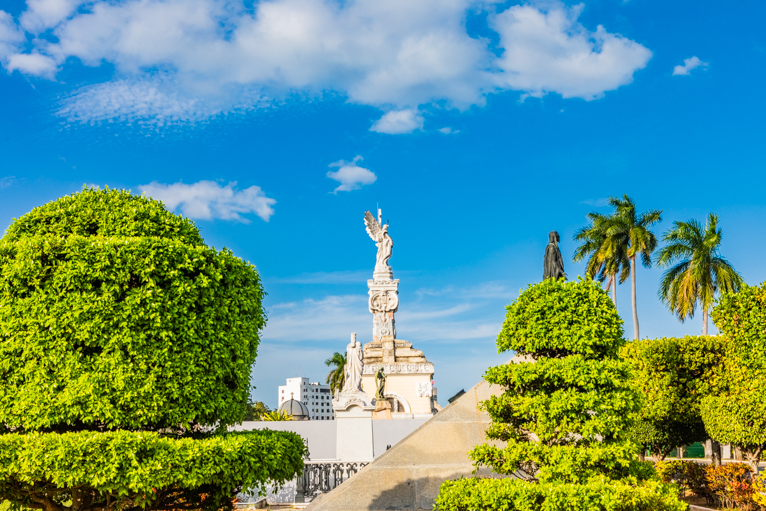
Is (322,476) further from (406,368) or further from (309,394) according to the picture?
(309,394)

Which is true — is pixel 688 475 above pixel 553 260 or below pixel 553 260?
below

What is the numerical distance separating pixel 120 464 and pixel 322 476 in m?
10.2

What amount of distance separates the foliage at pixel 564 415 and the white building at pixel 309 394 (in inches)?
3273

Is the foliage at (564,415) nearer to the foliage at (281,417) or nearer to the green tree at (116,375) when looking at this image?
the green tree at (116,375)

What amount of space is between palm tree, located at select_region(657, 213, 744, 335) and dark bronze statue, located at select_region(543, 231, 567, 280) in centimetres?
2199

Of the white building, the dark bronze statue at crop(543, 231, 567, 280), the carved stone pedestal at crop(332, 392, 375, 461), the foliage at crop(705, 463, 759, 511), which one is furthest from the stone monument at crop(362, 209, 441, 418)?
the white building

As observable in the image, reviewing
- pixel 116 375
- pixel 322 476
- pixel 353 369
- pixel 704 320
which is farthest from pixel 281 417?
pixel 704 320

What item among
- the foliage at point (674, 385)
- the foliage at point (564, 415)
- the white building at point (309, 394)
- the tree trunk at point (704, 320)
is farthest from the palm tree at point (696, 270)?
the white building at point (309, 394)

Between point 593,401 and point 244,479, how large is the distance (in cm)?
505

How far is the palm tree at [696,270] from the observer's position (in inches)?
1218

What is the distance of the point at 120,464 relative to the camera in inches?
268

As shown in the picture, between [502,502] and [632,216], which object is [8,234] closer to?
[502,502]

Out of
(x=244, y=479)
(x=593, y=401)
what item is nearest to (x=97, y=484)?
(x=244, y=479)

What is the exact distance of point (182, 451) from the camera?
713 centimetres
